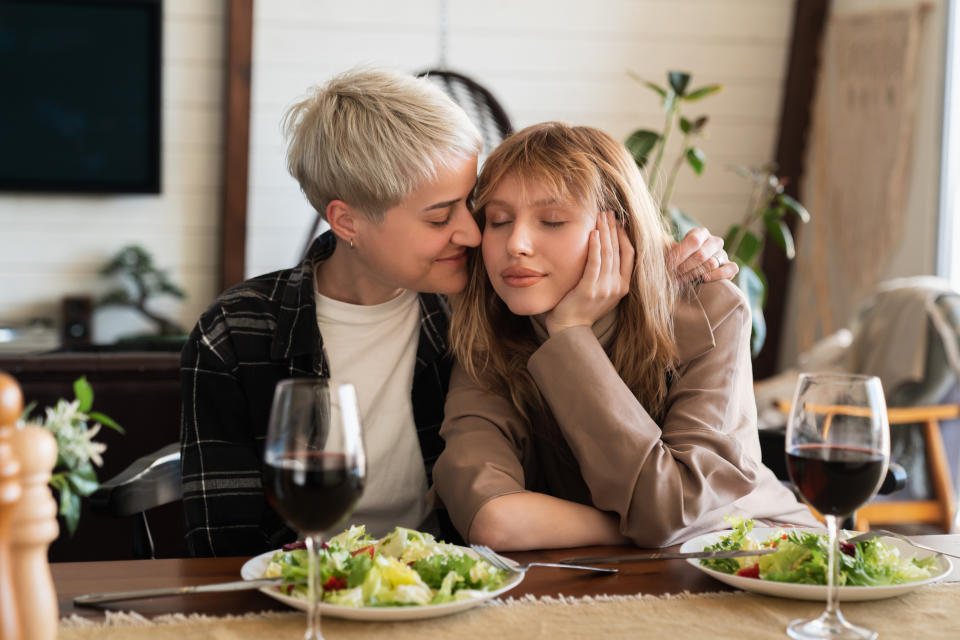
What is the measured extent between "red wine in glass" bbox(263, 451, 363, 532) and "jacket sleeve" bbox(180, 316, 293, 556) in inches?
33.1

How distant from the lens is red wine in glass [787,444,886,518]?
91 centimetres

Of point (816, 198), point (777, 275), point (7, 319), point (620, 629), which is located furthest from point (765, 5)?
point (620, 629)

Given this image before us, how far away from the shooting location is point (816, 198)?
4.90 metres

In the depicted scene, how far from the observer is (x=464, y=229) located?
1.63 m

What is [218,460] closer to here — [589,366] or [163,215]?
[589,366]

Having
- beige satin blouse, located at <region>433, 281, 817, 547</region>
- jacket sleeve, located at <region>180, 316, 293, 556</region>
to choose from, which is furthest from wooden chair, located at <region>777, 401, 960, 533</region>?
jacket sleeve, located at <region>180, 316, 293, 556</region>

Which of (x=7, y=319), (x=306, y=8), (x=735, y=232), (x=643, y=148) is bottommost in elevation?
(x=7, y=319)

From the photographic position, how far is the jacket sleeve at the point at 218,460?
1.60 m

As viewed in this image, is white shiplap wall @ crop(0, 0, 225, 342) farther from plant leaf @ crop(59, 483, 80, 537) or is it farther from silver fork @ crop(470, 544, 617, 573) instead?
plant leaf @ crop(59, 483, 80, 537)

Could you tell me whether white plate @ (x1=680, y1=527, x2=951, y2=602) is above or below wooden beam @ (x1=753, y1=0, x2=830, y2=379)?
below

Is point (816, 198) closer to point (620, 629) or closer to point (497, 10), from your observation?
point (497, 10)

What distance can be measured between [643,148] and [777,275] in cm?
234

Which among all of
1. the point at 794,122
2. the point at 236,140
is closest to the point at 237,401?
the point at 236,140

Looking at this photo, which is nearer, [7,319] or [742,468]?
[742,468]
